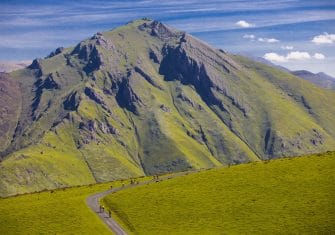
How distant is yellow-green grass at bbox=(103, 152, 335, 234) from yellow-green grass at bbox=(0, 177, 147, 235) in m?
7.03

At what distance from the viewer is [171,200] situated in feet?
375

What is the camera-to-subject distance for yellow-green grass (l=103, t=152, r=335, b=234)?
323 ft

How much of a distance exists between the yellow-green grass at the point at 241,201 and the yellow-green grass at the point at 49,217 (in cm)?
703

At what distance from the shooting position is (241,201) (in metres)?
109

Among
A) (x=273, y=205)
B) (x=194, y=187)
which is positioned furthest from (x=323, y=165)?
(x=194, y=187)

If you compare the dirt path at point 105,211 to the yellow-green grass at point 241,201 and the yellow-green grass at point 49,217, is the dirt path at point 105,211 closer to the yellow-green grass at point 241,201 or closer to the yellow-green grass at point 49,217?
the yellow-green grass at point 49,217

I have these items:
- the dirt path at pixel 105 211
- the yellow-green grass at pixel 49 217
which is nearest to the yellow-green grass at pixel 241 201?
the dirt path at pixel 105 211

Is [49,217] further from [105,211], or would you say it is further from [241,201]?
[241,201]

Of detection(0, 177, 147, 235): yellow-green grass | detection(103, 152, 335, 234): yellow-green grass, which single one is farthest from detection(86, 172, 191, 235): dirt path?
detection(103, 152, 335, 234): yellow-green grass

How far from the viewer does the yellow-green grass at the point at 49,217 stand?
10294cm

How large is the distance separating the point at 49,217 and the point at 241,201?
40741 millimetres

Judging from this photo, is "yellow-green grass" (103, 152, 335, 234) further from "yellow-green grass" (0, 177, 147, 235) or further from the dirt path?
"yellow-green grass" (0, 177, 147, 235)

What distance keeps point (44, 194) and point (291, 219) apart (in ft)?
218

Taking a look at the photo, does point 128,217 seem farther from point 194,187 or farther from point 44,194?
point 44,194
